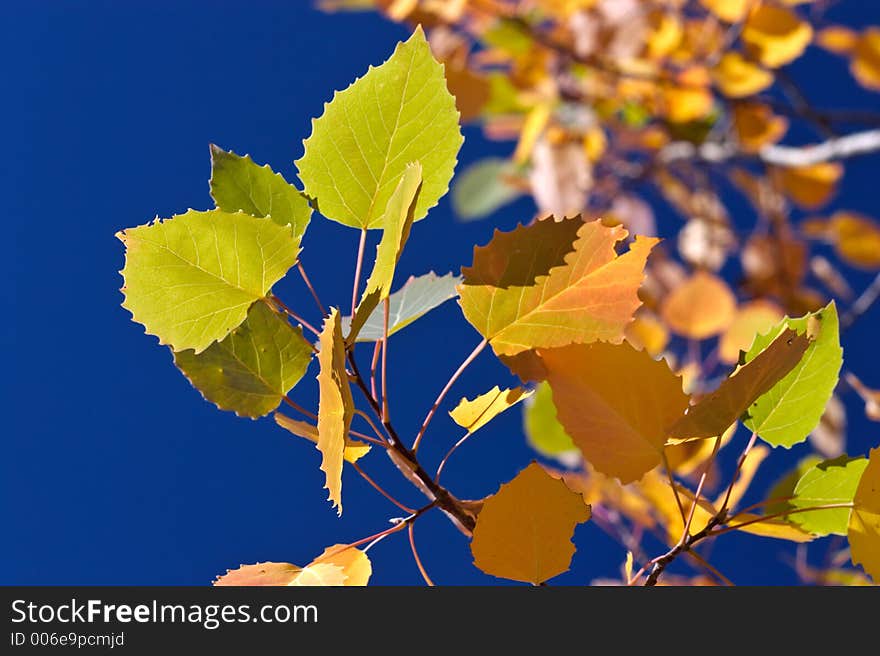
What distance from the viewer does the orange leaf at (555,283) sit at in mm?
326

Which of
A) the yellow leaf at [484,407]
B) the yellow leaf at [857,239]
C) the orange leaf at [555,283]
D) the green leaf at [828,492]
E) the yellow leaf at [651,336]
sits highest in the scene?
the yellow leaf at [857,239]

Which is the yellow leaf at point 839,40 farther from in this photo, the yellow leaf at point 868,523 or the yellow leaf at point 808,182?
the yellow leaf at point 868,523

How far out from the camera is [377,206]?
0.36m

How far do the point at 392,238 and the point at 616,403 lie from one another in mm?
118

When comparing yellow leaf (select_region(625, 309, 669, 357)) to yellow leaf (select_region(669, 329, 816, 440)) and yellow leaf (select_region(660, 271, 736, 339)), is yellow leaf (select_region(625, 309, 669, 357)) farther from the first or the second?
yellow leaf (select_region(669, 329, 816, 440))

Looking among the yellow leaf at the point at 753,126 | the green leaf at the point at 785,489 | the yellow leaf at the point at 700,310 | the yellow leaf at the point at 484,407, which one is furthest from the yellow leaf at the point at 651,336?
the yellow leaf at the point at 484,407

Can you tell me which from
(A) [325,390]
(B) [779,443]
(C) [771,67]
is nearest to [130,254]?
(A) [325,390]

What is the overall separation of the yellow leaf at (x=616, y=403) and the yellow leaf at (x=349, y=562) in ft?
0.33

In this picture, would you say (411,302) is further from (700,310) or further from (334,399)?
(700,310)

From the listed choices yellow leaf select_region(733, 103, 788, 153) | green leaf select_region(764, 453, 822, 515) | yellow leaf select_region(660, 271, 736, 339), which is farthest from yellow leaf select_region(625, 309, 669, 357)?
green leaf select_region(764, 453, 822, 515)

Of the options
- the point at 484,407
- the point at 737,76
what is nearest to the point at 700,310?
the point at 737,76

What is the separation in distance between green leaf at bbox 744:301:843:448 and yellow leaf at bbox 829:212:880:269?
1376mm

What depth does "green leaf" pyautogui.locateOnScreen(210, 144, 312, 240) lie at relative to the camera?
351 millimetres

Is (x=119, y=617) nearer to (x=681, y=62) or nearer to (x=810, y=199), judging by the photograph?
(x=681, y=62)
